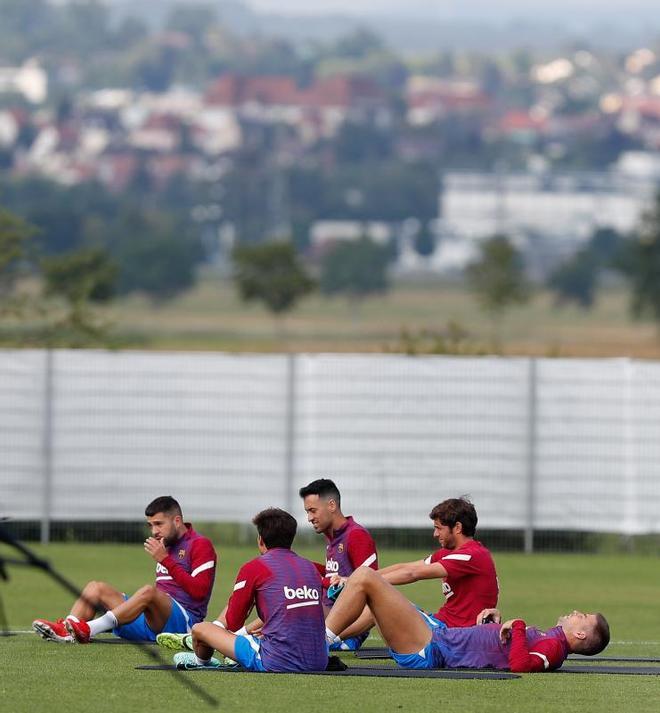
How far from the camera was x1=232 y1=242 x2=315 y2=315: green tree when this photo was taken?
97812 millimetres

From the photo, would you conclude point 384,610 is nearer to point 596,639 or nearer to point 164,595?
point 596,639

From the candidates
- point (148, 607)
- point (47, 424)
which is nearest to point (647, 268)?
point (47, 424)

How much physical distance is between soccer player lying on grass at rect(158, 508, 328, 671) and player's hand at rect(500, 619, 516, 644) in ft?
3.34

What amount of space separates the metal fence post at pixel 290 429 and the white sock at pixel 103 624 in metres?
9.25

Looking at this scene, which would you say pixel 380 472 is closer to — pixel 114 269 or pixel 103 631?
pixel 103 631

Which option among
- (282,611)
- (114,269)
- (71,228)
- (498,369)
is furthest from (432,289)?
(282,611)

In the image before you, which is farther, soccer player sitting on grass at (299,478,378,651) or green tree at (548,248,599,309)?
green tree at (548,248,599,309)

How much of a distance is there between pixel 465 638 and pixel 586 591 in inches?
261

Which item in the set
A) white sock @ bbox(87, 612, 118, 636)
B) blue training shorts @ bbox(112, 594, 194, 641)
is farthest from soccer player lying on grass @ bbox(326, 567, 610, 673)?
white sock @ bbox(87, 612, 118, 636)

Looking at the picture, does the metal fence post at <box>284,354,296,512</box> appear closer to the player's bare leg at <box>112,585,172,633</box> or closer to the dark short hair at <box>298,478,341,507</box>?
the player's bare leg at <box>112,585,172,633</box>

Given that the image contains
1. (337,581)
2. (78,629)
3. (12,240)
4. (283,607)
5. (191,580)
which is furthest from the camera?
(12,240)

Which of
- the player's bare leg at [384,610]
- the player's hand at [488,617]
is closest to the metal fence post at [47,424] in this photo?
the player's bare leg at [384,610]

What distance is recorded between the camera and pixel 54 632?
11.9 m

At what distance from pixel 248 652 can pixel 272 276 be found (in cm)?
9001
